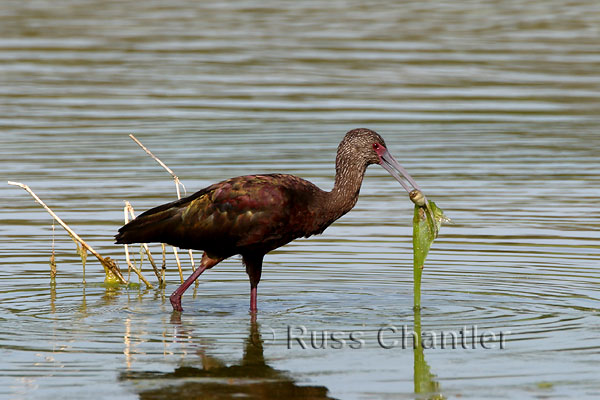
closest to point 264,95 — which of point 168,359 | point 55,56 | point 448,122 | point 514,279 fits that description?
point 448,122

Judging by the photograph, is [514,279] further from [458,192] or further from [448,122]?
[448,122]

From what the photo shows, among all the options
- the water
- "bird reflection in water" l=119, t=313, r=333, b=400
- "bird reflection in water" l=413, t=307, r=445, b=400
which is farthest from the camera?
the water

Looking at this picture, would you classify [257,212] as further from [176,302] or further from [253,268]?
[176,302]

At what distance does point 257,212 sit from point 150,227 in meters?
1.00

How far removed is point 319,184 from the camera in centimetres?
1694

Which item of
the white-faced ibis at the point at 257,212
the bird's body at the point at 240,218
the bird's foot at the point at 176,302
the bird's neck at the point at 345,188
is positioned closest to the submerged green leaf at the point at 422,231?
the white-faced ibis at the point at 257,212

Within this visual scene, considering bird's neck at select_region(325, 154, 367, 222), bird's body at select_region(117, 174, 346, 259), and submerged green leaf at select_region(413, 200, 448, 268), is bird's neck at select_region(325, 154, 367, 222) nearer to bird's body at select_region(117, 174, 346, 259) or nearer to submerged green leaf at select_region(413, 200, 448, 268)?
bird's body at select_region(117, 174, 346, 259)

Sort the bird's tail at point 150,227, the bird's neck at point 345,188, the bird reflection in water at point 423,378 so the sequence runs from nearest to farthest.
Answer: the bird reflection in water at point 423,378 < the bird's neck at point 345,188 < the bird's tail at point 150,227

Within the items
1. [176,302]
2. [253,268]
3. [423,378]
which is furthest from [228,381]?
[253,268]

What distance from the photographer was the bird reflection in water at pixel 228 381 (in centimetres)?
879

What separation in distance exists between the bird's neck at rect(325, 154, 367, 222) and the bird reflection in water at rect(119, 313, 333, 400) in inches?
71.1

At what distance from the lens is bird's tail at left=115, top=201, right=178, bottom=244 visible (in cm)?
1161

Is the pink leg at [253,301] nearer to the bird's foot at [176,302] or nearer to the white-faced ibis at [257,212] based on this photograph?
the white-faced ibis at [257,212]

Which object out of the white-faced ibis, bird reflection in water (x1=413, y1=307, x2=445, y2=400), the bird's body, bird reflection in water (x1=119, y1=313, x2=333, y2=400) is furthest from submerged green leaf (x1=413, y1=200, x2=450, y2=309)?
bird reflection in water (x1=119, y1=313, x2=333, y2=400)
